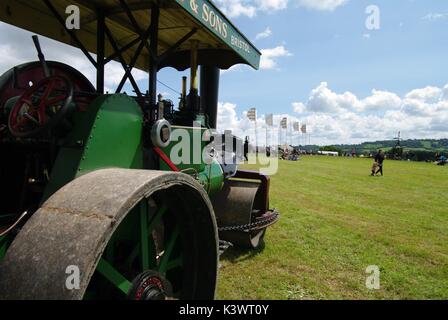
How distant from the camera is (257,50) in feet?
12.6

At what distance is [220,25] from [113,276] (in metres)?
2.08

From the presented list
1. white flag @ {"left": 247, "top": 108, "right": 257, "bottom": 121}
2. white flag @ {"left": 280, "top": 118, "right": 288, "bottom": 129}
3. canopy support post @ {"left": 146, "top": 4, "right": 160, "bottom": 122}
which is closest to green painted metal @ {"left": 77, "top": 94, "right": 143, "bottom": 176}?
canopy support post @ {"left": 146, "top": 4, "right": 160, "bottom": 122}

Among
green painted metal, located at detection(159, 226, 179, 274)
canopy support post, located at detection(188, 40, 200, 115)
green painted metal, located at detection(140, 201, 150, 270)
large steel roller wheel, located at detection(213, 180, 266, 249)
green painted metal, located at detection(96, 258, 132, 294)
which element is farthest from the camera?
large steel roller wheel, located at detection(213, 180, 266, 249)

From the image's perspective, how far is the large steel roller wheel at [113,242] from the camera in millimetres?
1270

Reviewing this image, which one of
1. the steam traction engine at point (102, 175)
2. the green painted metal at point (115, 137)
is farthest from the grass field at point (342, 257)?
the green painted metal at point (115, 137)

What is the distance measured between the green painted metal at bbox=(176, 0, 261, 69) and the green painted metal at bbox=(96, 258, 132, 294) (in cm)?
164

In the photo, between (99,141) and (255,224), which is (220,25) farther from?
(255,224)

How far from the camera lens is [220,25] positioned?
279cm

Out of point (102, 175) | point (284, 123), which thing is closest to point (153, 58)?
point (102, 175)

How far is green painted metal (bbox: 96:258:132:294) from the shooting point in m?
1.73

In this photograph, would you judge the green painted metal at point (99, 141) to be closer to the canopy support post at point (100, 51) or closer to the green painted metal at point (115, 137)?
the green painted metal at point (115, 137)

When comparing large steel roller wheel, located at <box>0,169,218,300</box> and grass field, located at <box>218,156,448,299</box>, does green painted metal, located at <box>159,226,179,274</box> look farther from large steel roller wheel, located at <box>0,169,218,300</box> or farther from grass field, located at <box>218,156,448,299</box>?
grass field, located at <box>218,156,448,299</box>

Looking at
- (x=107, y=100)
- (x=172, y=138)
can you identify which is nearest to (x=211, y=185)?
(x=172, y=138)

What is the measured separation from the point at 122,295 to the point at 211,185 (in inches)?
78.4
